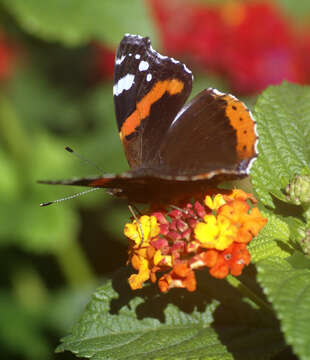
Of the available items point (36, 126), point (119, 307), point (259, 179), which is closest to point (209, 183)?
point (259, 179)

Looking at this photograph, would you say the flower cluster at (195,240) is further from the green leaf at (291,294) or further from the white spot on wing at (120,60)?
the white spot on wing at (120,60)

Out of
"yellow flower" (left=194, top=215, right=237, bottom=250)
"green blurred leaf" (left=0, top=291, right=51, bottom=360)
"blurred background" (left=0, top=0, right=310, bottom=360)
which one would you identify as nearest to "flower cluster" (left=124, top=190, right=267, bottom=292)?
"yellow flower" (left=194, top=215, right=237, bottom=250)

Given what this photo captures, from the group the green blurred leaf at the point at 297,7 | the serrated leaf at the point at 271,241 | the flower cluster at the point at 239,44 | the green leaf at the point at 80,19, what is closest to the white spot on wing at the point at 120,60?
the serrated leaf at the point at 271,241

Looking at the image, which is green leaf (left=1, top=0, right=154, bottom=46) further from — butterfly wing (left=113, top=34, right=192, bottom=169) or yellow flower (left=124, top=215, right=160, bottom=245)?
yellow flower (left=124, top=215, right=160, bottom=245)

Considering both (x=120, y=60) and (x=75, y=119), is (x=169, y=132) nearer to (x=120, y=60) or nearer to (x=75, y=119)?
(x=120, y=60)

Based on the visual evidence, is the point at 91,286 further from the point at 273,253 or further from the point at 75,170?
the point at 273,253
